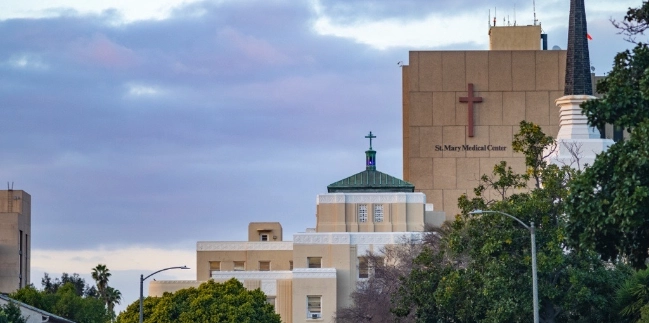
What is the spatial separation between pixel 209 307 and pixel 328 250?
21.8 meters

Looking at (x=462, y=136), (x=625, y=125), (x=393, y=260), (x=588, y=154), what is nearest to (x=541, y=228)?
(x=625, y=125)

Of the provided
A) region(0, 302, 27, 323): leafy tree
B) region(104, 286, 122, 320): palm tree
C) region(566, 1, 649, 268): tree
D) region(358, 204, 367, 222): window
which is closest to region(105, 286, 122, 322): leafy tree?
region(104, 286, 122, 320): palm tree

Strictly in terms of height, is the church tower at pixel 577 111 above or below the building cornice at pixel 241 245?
above

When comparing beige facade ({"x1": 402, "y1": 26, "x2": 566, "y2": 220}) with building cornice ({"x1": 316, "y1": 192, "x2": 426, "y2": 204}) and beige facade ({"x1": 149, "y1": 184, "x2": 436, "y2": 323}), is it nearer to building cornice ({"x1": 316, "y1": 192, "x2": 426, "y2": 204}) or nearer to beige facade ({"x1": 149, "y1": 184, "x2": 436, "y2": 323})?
beige facade ({"x1": 149, "y1": 184, "x2": 436, "y2": 323})

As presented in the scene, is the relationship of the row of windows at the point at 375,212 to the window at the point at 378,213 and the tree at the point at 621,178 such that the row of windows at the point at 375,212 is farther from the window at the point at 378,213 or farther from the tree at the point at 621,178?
the tree at the point at 621,178

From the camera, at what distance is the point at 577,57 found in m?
103

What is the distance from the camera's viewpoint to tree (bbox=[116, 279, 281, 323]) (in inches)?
3654

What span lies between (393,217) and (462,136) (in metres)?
30.7

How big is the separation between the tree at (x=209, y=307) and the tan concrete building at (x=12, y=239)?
86.9 m

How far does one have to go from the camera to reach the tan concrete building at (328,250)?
112 m

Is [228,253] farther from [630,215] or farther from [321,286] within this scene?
[630,215]

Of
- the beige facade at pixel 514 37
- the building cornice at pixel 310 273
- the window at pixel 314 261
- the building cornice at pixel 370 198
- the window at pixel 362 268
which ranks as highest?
the beige facade at pixel 514 37

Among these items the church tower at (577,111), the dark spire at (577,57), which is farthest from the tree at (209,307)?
the dark spire at (577,57)

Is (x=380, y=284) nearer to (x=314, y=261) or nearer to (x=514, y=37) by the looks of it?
(x=314, y=261)
